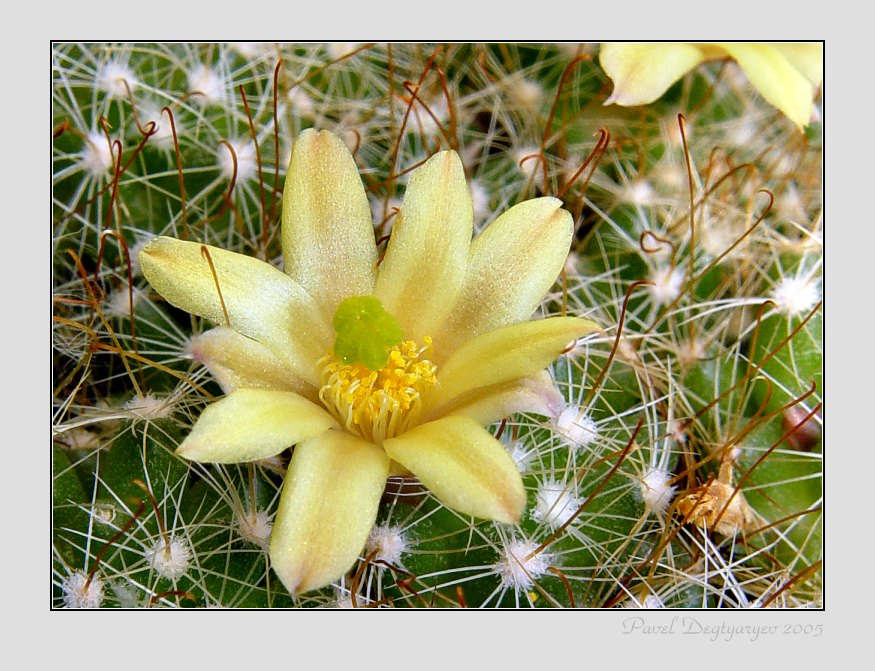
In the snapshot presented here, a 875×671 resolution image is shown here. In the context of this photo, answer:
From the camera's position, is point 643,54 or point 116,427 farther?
point 643,54

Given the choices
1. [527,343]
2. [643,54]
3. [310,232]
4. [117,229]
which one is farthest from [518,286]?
[117,229]

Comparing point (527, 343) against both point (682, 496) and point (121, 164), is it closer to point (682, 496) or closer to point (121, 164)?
point (682, 496)

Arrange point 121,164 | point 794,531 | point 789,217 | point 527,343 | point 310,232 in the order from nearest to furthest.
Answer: point 527,343
point 310,232
point 794,531
point 121,164
point 789,217

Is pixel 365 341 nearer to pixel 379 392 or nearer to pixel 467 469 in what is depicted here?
pixel 379 392

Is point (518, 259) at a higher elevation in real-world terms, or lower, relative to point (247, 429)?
higher

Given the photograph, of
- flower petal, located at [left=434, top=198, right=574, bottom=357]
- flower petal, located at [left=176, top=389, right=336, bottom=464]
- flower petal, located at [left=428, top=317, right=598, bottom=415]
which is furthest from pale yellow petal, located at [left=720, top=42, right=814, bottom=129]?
flower petal, located at [left=176, top=389, right=336, bottom=464]

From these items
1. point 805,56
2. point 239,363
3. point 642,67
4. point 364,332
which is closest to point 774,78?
point 805,56
